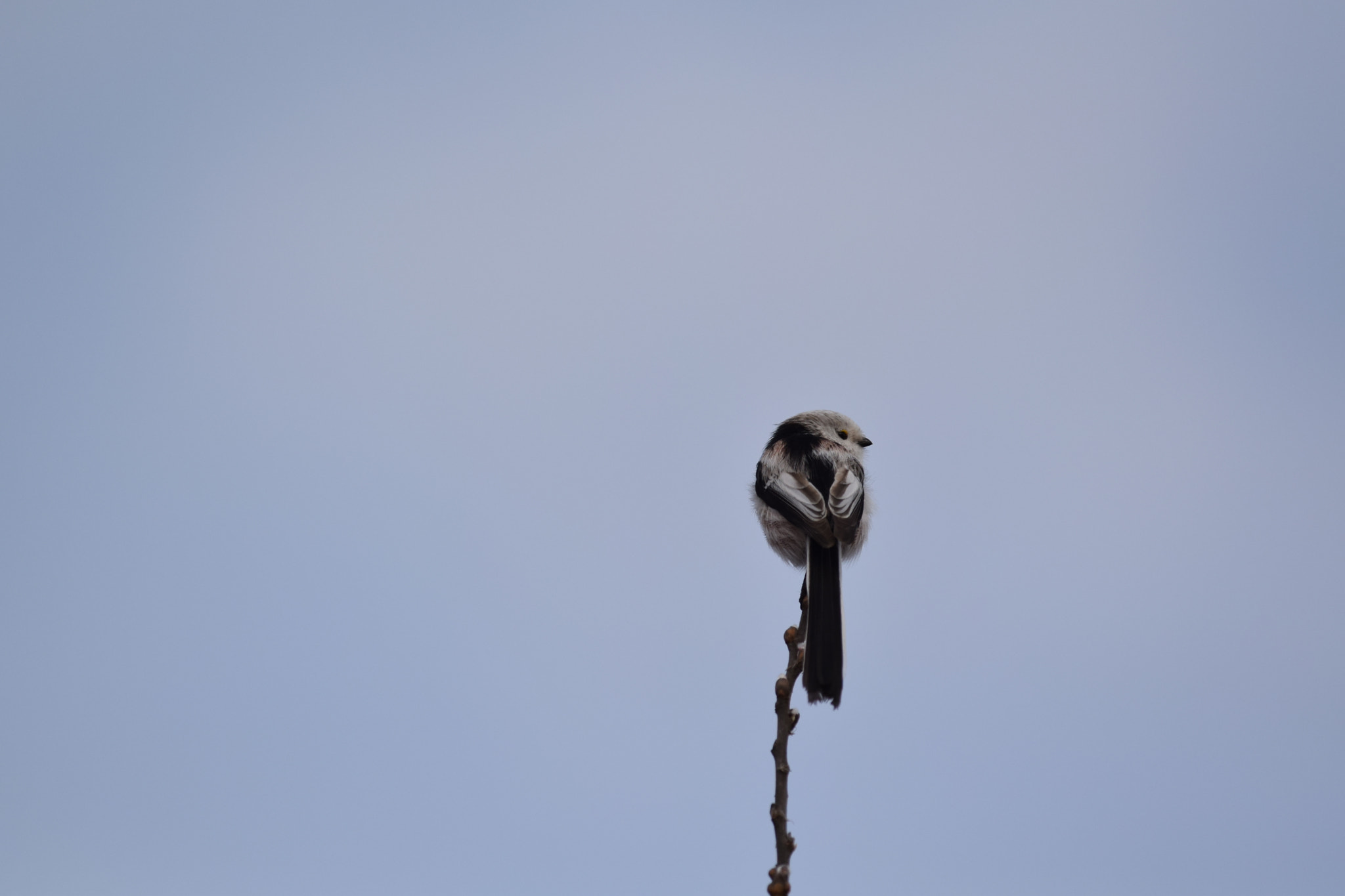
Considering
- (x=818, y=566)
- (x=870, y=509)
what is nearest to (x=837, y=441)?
(x=870, y=509)

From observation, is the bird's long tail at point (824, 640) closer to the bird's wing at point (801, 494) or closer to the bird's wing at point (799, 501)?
the bird's wing at point (799, 501)

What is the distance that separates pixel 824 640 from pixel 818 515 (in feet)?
3.54

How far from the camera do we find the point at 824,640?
4.20 metres

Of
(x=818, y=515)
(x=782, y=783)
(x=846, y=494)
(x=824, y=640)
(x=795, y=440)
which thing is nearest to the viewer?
(x=782, y=783)

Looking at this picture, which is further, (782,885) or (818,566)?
(818,566)

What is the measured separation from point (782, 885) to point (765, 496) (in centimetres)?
354

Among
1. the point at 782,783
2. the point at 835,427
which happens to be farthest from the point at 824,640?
the point at 835,427

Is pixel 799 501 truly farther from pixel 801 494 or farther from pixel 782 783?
pixel 782 783

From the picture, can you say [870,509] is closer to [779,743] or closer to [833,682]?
[833,682]

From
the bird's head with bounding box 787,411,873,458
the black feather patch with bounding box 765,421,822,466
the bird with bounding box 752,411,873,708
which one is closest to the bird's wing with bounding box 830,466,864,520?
A: the bird with bounding box 752,411,873,708

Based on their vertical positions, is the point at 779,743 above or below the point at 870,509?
below

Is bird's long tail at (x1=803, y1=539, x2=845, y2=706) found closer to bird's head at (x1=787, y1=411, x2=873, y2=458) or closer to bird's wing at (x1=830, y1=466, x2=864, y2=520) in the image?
bird's wing at (x1=830, y1=466, x2=864, y2=520)

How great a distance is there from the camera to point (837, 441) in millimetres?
6570

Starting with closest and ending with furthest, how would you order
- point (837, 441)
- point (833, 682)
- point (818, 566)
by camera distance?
point (833, 682)
point (818, 566)
point (837, 441)
